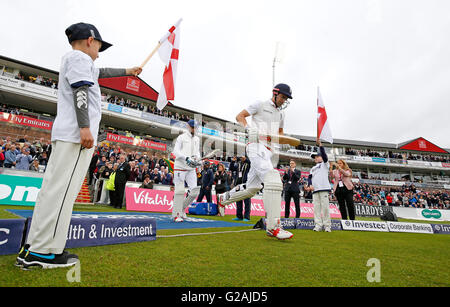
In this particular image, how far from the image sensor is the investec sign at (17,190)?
23.4 ft

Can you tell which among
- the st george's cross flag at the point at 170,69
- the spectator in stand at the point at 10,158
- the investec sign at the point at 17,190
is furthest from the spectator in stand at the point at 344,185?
the spectator in stand at the point at 10,158

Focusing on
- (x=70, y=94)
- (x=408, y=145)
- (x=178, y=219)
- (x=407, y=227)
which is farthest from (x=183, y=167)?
(x=408, y=145)

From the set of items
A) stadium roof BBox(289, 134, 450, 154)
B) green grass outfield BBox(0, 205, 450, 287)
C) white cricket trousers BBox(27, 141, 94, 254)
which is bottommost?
green grass outfield BBox(0, 205, 450, 287)

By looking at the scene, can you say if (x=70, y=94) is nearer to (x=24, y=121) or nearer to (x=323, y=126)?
(x=323, y=126)

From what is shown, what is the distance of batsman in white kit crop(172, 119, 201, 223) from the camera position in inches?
242

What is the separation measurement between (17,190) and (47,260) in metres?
7.39

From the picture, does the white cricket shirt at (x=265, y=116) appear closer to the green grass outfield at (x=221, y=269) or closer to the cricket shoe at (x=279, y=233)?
the cricket shoe at (x=279, y=233)

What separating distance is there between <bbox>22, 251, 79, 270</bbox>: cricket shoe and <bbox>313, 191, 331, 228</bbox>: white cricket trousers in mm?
5748

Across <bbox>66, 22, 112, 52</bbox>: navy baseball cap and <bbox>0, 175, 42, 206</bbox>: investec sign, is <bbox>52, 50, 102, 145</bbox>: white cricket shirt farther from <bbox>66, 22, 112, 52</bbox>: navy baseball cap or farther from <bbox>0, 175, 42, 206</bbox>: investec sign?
<bbox>0, 175, 42, 206</bbox>: investec sign

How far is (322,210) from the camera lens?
251 inches

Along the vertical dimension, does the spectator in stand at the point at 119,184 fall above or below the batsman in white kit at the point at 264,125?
below

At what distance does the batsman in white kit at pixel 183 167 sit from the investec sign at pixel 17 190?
196 inches

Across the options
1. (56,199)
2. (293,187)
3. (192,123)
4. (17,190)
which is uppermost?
(192,123)

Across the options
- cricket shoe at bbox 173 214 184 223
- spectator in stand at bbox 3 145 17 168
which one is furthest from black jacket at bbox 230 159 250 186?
spectator in stand at bbox 3 145 17 168
